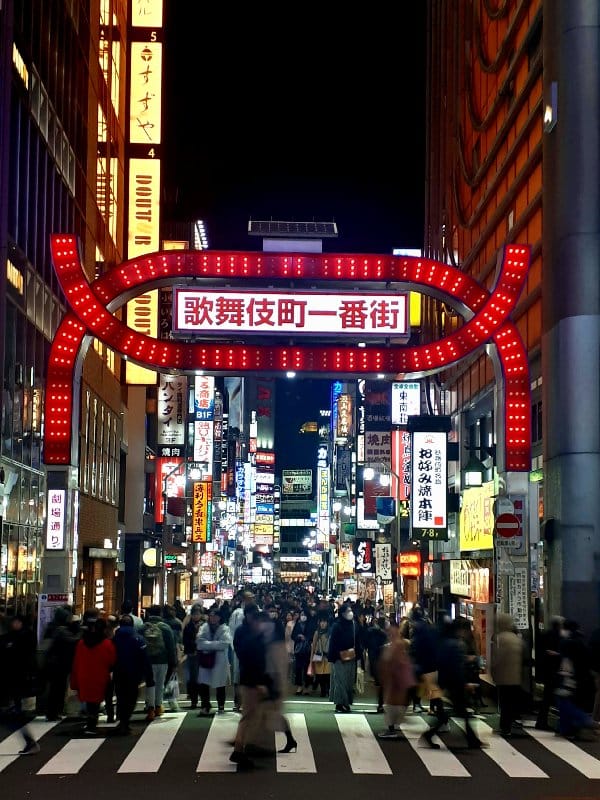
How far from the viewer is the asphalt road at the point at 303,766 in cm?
1329

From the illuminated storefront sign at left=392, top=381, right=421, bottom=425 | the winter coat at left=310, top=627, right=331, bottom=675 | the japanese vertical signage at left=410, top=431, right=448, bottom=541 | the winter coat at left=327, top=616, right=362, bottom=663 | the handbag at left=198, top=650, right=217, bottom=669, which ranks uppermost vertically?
the illuminated storefront sign at left=392, top=381, right=421, bottom=425

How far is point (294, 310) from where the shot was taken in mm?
21828

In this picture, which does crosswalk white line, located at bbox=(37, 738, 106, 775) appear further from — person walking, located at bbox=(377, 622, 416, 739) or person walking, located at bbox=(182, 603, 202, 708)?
person walking, located at bbox=(182, 603, 202, 708)

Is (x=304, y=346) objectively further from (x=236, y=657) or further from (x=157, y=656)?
(x=157, y=656)

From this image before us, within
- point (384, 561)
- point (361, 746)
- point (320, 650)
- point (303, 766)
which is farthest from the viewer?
point (384, 561)

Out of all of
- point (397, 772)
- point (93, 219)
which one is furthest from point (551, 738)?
point (93, 219)

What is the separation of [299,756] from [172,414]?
46289mm

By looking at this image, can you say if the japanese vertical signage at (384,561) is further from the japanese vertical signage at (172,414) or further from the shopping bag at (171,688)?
the shopping bag at (171,688)

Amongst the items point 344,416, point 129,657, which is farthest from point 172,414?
point 344,416

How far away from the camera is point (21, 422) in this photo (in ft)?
92.5

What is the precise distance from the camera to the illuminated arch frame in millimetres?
21078

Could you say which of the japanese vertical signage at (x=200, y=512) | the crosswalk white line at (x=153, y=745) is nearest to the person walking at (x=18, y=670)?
the crosswalk white line at (x=153, y=745)

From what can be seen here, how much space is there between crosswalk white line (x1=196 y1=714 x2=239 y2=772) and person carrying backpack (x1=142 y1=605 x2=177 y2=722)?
3.34 feet

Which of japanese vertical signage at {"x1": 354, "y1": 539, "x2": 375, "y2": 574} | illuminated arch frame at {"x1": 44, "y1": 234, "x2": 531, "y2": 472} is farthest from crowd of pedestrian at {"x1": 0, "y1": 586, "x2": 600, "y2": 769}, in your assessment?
japanese vertical signage at {"x1": 354, "y1": 539, "x2": 375, "y2": 574}
